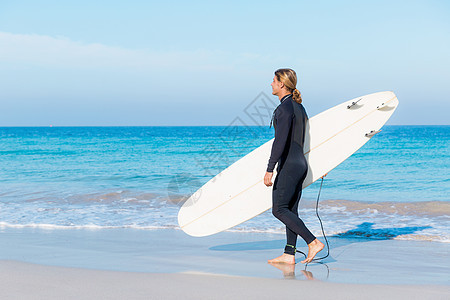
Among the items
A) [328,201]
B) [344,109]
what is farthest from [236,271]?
[328,201]

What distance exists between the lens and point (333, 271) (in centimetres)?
344

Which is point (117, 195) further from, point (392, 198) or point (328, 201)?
point (392, 198)

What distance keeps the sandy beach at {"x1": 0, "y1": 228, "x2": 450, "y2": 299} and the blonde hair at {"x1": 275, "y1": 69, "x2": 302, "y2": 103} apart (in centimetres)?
129

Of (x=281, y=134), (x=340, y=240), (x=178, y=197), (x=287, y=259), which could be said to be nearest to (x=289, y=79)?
(x=281, y=134)

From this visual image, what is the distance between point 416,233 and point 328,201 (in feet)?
8.70

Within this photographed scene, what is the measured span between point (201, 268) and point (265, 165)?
3.66 ft

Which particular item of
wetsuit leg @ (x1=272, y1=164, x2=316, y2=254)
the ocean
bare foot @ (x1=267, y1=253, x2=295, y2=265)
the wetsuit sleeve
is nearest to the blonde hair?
the wetsuit sleeve

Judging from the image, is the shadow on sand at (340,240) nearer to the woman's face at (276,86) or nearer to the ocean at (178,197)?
the ocean at (178,197)

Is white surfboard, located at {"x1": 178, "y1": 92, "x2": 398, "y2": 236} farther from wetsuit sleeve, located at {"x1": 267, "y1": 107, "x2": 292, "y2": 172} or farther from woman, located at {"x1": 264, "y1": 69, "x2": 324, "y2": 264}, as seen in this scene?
wetsuit sleeve, located at {"x1": 267, "y1": 107, "x2": 292, "y2": 172}

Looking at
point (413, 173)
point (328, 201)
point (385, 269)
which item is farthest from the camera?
point (413, 173)

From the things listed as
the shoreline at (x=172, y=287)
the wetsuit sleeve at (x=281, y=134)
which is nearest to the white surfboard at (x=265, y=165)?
the wetsuit sleeve at (x=281, y=134)

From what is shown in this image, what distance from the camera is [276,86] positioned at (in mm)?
3471

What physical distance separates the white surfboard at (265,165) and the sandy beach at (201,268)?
0.29 meters

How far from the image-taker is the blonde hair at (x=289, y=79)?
11.3ft
